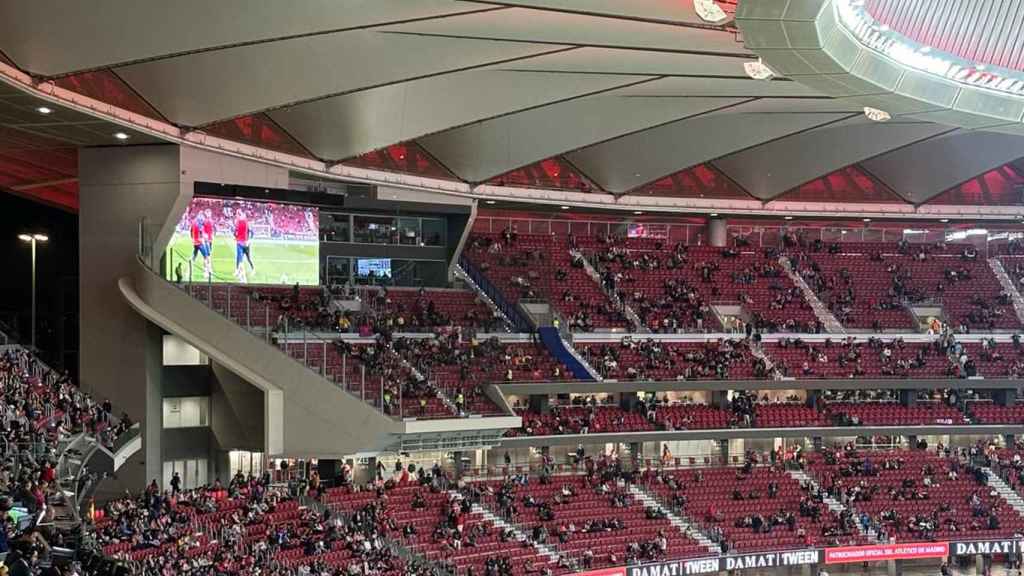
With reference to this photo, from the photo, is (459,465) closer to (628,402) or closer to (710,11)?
(628,402)

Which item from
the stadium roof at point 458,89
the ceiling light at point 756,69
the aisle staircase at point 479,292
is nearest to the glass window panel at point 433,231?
the aisle staircase at point 479,292

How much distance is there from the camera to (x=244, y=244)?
40.9m

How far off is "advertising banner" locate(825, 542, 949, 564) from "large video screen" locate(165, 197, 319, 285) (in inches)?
728

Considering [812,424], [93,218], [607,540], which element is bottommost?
[607,540]

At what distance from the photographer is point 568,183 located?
4878 centimetres

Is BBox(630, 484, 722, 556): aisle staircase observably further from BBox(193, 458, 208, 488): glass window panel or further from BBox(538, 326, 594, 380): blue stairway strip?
BBox(193, 458, 208, 488): glass window panel

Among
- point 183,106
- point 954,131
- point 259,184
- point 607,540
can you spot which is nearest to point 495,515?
point 607,540

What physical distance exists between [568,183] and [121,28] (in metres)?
24.3

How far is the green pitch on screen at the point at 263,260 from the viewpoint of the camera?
38.7 meters

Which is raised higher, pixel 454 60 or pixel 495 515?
pixel 454 60

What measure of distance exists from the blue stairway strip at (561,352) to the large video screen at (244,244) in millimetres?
8245

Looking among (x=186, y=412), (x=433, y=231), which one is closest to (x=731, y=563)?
(x=433, y=231)

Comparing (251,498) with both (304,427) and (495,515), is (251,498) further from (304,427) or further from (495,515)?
(495,515)

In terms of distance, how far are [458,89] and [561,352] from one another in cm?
1241
